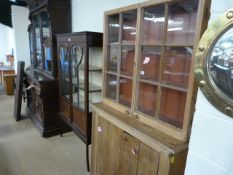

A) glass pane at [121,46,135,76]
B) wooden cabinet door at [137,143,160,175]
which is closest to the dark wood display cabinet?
glass pane at [121,46,135,76]

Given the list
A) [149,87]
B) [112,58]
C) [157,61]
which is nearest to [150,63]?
[157,61]

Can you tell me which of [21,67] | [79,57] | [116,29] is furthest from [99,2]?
[21,67]

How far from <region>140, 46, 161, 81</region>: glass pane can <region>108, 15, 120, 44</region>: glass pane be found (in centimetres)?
40

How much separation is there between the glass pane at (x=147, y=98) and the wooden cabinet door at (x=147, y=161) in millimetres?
246

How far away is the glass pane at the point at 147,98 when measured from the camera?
1.25 metres

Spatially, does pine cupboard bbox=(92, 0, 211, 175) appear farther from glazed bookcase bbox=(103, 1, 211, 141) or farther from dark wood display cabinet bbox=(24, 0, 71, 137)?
dark wood display cabinet bbox=(24, 0, 71, 137)

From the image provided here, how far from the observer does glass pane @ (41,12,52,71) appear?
281cm

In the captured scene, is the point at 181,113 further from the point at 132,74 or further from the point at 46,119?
the point at 46,119

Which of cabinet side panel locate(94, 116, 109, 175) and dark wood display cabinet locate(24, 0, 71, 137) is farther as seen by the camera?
dark wood display cabinet locate(24, 0, 71, 137)

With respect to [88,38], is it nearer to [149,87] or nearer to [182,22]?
[149,87]

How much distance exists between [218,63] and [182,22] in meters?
0.39

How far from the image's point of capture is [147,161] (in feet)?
3.76

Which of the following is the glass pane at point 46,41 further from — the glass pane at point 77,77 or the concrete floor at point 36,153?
the concrete floor at point 36,153

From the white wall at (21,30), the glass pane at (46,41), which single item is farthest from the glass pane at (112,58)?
the white wall at (21,30)
